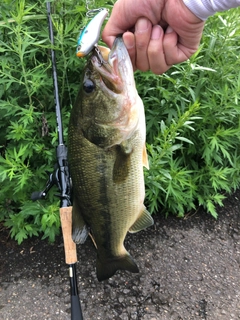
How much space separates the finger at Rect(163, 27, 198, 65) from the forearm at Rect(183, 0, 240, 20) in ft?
0.63

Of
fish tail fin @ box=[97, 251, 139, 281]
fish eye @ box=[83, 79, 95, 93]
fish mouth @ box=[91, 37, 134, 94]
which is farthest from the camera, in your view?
fish tail fin @ box=[97, 251, 139, 281]

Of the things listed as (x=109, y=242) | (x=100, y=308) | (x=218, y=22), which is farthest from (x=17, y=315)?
(x=218, y=22)

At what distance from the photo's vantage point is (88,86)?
62.1 inches

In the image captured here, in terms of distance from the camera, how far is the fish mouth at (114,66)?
1452 millimetres

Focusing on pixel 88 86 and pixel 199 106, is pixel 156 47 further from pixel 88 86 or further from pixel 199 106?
pixel 199 106

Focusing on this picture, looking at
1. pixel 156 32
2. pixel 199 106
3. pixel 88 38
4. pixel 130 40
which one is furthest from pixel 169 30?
pixel 199 106

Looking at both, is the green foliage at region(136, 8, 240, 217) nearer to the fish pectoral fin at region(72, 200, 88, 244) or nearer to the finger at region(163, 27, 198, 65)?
the finger at region(163, 27, 198, 65)

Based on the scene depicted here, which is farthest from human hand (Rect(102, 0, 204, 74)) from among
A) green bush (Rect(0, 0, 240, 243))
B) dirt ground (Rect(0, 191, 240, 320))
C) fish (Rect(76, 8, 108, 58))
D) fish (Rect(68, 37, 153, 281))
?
dirt ground (Rect(0, 191, 240, 320))

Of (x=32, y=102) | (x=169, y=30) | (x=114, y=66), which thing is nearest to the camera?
(x=114, y=66)

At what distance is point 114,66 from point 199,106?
5.44 ft

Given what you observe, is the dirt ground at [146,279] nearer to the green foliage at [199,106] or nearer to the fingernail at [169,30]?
the green foliage at [199,106]

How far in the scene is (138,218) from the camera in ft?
6.35

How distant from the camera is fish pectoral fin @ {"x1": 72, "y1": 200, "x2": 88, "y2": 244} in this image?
1832 millimetres

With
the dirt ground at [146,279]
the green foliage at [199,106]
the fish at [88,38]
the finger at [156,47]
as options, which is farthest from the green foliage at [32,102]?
the fish at [88,38]
